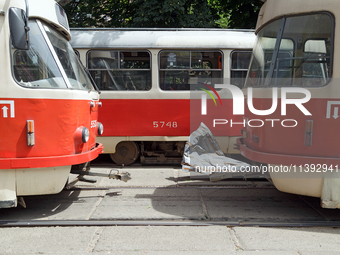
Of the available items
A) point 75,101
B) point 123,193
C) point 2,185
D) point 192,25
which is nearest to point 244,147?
point 123,193

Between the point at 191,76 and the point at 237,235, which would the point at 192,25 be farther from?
the point at 237,235

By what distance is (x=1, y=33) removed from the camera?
13.4ft

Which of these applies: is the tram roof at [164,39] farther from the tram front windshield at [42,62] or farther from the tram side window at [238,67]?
the tram front windshield at [42,62]

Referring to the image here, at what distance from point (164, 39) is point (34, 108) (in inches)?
153

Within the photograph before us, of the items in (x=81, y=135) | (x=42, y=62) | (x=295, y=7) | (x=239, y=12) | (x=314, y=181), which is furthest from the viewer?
(x=239, y=12)

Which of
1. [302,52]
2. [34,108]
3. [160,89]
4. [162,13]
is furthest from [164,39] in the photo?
[34,108]

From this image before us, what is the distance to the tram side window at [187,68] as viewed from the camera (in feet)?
23.7

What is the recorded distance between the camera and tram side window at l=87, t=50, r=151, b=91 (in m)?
7.30

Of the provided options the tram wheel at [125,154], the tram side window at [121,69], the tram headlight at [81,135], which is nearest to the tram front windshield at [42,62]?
the tram headlight at [81,135]

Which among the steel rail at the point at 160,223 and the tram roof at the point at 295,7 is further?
the steel rail at the point at 160,223

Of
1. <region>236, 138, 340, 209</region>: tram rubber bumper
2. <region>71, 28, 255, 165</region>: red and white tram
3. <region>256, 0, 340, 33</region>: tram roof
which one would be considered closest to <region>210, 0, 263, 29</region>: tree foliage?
<region>71, 28, 255, 165</region>: red and white tram

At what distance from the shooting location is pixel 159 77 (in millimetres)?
7258

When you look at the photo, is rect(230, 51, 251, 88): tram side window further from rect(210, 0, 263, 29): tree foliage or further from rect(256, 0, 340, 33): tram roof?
rect(210, 0, 263, 29): tree foliage

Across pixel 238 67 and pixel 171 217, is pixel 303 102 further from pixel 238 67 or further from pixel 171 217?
pixel 238 67
